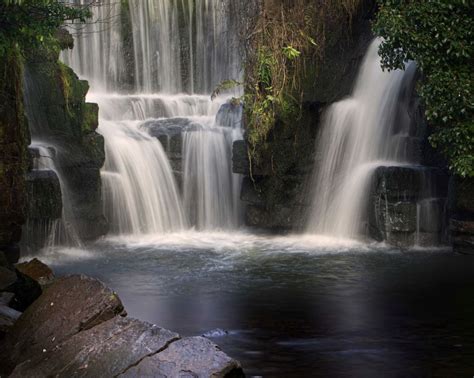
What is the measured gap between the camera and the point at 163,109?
80.9ft

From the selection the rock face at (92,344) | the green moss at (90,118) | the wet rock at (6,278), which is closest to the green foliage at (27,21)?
the wet rock at (6,278)

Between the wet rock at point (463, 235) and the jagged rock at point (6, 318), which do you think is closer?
the jagged rock at point (6, 318)

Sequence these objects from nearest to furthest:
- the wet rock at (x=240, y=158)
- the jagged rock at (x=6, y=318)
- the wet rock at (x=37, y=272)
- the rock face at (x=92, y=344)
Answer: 1. the rock face at (x=92, y=344)
2. the jagged rock at (x=6, y=318)
3. the wet rock at (x=37, y=272)
4. the wet rock at (x=240, y=158)

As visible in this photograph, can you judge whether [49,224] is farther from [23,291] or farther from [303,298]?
[303,298]

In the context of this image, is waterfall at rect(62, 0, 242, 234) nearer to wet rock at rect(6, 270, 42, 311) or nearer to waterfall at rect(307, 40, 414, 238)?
Result: waterfall at rect(307, 40, 414, 238)

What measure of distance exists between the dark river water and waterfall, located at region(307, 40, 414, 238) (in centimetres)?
77

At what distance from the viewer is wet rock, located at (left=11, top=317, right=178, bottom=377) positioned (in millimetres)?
8031

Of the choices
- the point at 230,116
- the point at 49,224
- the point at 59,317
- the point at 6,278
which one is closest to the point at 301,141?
the point at 230,116

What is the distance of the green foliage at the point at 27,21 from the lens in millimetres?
11852

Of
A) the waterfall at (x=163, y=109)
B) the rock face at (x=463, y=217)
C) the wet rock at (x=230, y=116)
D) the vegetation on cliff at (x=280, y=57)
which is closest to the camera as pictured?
the rock face at (x=463, y=217)

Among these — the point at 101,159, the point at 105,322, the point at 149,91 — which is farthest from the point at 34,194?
the point at 149,91

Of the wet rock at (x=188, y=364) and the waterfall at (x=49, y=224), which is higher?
the waterfall at (x=49, y=224)

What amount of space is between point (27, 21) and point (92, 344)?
5508 millimetres

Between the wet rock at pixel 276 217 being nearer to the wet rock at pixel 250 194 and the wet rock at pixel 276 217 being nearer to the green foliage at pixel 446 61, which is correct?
the wet rock at pixel 250 194
